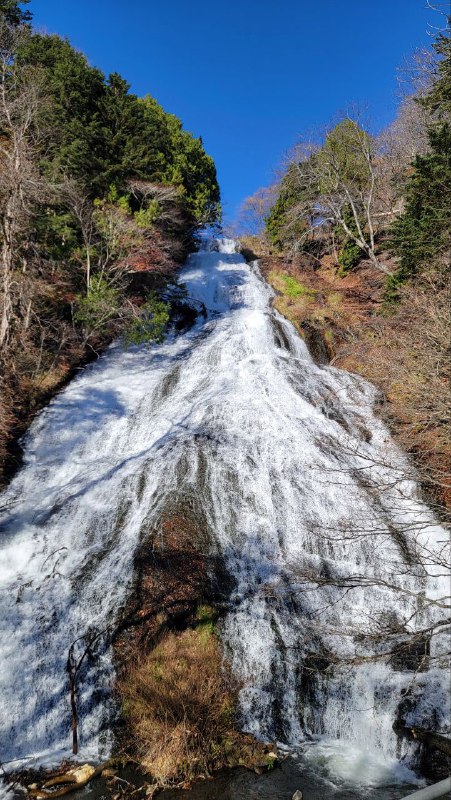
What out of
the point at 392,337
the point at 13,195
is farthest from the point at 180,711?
the point at 392,337

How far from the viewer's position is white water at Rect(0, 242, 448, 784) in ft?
21.3

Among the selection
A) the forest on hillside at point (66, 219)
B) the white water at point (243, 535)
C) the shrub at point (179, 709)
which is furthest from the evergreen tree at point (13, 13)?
the shrub at point (179, 709)

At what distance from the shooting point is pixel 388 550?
30.5ft

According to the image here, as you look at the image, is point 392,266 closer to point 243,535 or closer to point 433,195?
point 433,195

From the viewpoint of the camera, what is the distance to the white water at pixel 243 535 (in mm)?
6488

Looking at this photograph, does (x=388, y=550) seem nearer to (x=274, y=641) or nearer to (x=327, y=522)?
(x=327, y=522)

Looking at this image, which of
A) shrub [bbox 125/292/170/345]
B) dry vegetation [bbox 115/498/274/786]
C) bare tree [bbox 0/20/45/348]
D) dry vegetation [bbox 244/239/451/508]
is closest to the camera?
dry vegetation [bbox 115/498/274/786]

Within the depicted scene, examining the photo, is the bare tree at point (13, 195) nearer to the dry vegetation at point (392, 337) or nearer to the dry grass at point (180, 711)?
the dry grass at point (180, 711)

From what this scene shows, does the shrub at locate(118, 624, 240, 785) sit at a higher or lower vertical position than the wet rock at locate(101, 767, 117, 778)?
higher

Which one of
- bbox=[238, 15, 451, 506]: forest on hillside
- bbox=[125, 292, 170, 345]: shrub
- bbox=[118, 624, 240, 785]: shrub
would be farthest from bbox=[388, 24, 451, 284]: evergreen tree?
bbox=[118, 624, 240, 785]: shrub

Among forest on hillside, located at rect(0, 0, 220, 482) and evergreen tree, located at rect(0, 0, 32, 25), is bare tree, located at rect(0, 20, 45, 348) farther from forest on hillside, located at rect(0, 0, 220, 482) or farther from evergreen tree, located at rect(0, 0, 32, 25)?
evergreen tree, located at rect(0, 0, 32, 25)

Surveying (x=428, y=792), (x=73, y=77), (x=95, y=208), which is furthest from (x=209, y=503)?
(x=73, y=77)

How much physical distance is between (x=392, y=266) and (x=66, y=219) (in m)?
17.8

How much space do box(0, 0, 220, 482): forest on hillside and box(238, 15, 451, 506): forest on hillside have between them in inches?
327
